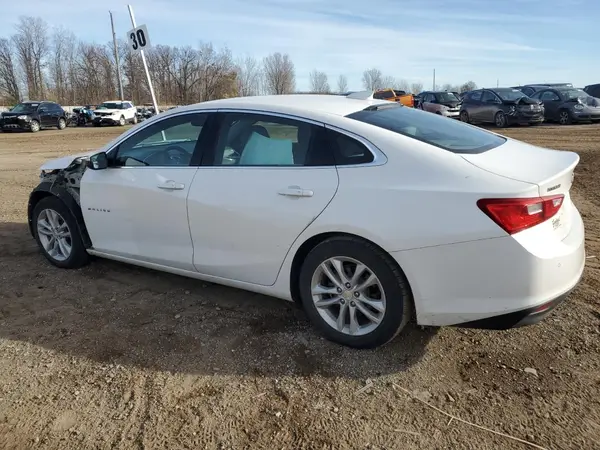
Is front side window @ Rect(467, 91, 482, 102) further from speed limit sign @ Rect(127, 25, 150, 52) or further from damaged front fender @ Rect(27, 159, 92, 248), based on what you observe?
damaged front fender @ Rect(27, 159, 92, 248)

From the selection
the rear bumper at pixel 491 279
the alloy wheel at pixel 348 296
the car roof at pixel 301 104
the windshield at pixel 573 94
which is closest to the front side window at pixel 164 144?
the car roof at pixel 301 104

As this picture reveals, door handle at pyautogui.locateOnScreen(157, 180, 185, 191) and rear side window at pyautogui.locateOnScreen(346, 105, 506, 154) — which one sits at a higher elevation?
rear side window at pyautogui.locateOnScreen(346, 105, 506, 154)

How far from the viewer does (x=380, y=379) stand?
3029mm

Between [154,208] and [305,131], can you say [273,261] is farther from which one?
[154,208]

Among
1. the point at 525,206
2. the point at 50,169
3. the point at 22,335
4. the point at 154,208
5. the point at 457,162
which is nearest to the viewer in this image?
the point at 525,206

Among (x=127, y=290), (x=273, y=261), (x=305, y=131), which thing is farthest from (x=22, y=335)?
(x=305, y=131)

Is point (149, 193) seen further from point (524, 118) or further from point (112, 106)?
point (112, 106)

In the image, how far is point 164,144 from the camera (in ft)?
14.5

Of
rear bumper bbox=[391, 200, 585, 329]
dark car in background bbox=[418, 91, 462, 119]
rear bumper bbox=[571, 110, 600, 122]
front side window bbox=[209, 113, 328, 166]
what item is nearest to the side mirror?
front side window bbox=[209, 113, 328, 166]

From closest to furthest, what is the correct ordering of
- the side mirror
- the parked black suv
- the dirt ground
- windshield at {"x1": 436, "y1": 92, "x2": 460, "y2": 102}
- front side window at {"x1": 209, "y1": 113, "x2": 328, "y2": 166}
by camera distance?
the dirt ground, front side window at {"x1": 209, "y1": 113, "x2": 328, "y2": 166}, the side mirror, windshield at {"x1": 436, "y1": 92, "x2": 460, "y2": 102}, the parked black suv

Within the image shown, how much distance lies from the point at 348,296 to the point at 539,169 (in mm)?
1368

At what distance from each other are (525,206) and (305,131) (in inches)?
57.7

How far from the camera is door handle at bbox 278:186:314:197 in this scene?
324 centimetres

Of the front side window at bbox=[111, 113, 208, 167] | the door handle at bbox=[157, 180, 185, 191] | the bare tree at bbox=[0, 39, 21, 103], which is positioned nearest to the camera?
the door handle at bbox=[157, 180, 185, 191]
